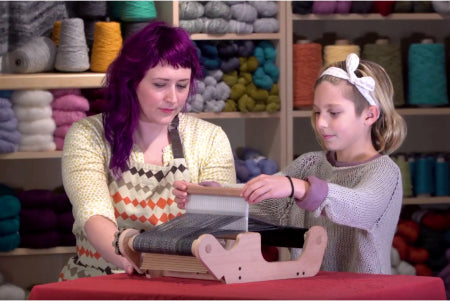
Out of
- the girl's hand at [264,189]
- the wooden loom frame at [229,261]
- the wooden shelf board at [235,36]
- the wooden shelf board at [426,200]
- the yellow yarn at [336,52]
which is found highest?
the wooden shelf board at [235,36]

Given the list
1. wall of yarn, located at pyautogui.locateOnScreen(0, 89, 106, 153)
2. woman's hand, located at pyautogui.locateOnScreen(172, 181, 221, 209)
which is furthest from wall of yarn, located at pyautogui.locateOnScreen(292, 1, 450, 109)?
woman's hand, located at pyautogui.locateOnScreen(172, 181, 221, 209)

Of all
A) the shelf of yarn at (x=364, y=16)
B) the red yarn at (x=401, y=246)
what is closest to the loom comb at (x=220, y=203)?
the shelf of yarn at (x=364, y=16)

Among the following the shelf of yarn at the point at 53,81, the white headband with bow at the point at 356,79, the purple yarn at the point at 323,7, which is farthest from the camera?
the purple yarn at the point at 323,7

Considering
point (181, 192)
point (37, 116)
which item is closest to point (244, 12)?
point (37, 116)

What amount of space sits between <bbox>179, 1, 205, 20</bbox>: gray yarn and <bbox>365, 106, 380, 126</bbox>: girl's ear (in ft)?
6.10

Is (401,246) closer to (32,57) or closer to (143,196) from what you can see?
(32,57)

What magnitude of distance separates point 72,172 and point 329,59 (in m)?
2.01

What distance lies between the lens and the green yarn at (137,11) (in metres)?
3.91

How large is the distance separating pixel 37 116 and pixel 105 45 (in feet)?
1.32

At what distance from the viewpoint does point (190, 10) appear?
3980 millimetres

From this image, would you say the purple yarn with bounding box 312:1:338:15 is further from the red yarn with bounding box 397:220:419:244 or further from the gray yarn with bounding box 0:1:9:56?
the gray yarn with bounding box 0:1:9:56

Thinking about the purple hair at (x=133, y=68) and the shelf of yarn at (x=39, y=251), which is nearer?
the purple hair at (x=133, y=68)

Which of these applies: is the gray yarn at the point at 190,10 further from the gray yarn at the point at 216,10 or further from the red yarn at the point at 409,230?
the red yarn at the point at 409,230

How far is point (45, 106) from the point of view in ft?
12.7
